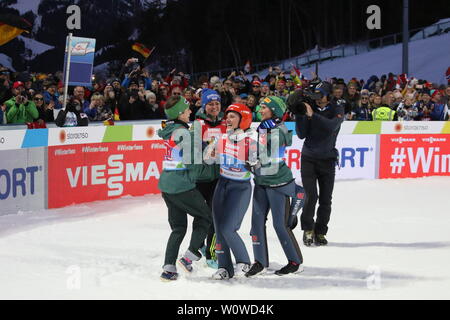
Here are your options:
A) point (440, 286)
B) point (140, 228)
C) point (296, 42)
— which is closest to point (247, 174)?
point (440, 286)

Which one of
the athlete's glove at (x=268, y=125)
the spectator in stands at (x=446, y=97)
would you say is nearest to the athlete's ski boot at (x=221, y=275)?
the athlete's glove at (x=268, y=125)

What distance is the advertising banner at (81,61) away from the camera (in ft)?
40.6

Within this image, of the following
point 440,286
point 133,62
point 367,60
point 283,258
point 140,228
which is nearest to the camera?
point 440,286

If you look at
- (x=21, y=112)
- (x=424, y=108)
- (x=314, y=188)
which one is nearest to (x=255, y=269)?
(x=314, y=188)

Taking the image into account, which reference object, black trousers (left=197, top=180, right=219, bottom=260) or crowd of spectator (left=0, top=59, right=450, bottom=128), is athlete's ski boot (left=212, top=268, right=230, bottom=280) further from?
crowd of spectator (left=0, top=59, right=450, bottom=128)

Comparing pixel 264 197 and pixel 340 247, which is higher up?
pixel 264 197

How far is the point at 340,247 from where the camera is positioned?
8336 millimetres

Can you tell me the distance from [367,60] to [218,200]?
32283mm

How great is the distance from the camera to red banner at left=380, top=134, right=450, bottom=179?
14.4 metres

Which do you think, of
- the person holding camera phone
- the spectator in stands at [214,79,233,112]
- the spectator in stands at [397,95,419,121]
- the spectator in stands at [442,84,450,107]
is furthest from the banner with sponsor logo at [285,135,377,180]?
the person holding camera phone

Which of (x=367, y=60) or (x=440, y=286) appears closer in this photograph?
(x=440, y=286)

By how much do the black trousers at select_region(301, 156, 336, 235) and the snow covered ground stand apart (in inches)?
12.9

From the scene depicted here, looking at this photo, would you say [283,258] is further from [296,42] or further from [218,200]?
[296,42]

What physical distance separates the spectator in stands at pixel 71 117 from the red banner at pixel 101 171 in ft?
1.44
